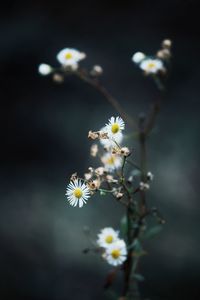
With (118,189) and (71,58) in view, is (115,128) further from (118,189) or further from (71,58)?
(71,58)

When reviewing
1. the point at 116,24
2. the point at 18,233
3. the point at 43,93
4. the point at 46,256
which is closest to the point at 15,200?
the point at 18,233

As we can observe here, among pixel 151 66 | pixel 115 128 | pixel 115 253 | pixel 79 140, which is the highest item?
pixel 79 140

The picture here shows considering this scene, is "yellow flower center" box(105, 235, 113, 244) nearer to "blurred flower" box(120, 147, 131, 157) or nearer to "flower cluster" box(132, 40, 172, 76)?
"blurred flower" box(120, 147, 131, 157)

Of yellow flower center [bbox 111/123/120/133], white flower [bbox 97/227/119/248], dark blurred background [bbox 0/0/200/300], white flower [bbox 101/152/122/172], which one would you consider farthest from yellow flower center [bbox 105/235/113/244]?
dark blurred background [bbox 0/0/200/300]

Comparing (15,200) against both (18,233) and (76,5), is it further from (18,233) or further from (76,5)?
(76,5)

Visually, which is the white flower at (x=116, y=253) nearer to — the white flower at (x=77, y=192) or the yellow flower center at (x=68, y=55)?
the white flower at (x=77, y=192)

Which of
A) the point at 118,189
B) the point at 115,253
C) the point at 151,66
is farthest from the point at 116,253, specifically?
the point at 151,66
